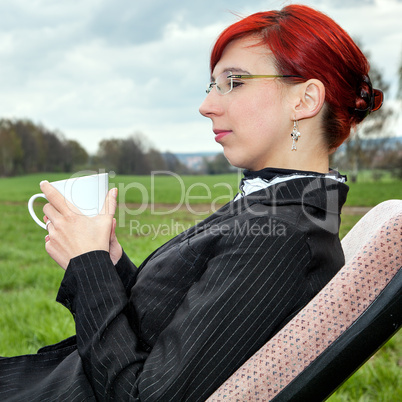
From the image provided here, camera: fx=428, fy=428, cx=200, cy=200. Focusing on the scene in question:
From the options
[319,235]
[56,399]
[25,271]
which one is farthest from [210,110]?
[25,271]

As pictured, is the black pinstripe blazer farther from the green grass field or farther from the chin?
the green grass field

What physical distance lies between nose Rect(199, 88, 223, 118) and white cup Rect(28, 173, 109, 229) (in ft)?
1.50

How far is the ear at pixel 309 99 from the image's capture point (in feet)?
4.95

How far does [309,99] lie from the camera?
153 centimetres

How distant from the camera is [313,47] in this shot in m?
1.47

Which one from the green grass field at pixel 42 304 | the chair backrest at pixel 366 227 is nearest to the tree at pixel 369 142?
the green grass field at pixel 42 304

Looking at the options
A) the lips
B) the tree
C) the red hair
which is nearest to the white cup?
the lips

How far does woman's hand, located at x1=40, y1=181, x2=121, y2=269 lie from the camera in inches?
53.1

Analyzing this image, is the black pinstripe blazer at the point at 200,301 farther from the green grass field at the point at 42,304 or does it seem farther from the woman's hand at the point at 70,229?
the green grass field at the point at 42,304

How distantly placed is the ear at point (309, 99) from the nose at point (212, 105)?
27cm

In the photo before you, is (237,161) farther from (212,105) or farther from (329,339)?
(329,339)

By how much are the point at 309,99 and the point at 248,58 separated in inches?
10.4

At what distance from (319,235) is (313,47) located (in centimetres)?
66

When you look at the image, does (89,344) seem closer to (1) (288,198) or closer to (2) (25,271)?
(1) (288,198)
